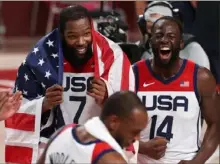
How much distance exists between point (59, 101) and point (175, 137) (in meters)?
0.78

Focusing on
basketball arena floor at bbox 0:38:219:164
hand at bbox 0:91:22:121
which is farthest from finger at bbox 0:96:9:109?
basketball arena floor at bbox 0:38:219:164

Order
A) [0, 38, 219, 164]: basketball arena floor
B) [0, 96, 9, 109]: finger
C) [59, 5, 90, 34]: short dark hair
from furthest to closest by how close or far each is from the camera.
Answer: [0, 38, 219, 164]: basketball arena floor
[59, 5, 90, 34]: short dark hair
[0, 96, 9, 109]: finger

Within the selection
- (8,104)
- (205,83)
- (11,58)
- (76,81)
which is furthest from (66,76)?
(11,58)

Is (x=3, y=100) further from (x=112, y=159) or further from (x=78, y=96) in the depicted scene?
(x=112, y=159)

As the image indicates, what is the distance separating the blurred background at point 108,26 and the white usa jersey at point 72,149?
2.23 metres

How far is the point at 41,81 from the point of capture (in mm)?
4211

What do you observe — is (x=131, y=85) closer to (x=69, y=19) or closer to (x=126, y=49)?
(x=69, y=19)

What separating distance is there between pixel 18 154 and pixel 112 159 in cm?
139

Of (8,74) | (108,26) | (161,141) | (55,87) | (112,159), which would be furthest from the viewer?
(8,74)

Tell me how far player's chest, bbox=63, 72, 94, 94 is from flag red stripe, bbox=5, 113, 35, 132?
250 millimetres

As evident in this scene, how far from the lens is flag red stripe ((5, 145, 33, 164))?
14.1 feet

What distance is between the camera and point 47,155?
3.31 m

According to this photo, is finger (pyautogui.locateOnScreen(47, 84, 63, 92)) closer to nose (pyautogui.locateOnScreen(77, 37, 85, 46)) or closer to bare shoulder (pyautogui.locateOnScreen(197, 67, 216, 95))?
nose (pyautogui.locateOnScreen(77, 37, 85, 46))

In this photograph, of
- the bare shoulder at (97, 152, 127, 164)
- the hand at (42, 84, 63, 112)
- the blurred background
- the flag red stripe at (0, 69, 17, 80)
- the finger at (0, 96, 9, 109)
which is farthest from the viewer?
the flag red stripe at (0, 69, 17, 80)
